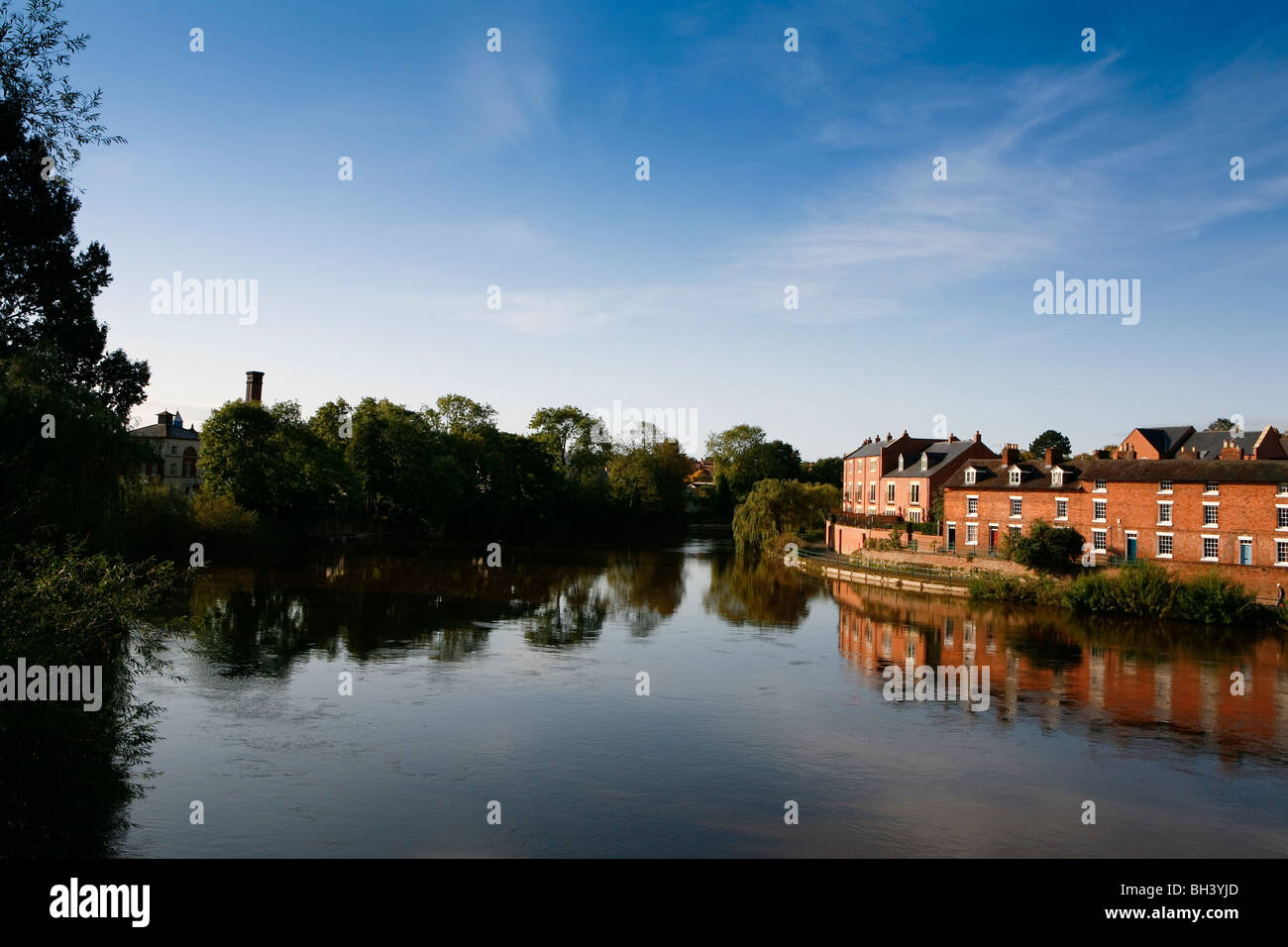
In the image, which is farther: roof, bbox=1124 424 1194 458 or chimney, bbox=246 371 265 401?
chimney, bbox=246 371 265 401

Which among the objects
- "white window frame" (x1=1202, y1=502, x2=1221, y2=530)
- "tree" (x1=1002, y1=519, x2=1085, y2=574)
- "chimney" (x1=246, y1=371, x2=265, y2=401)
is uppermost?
"chimney" (x1=246, y1=371, x2=265, y2=401)

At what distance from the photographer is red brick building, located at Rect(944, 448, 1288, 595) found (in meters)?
36.7

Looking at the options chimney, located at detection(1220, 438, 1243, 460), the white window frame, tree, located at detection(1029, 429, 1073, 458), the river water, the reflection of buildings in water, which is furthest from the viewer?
tree, located at detection(1029, 429, 1073, 458)

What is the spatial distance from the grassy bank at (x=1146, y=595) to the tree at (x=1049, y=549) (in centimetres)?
72

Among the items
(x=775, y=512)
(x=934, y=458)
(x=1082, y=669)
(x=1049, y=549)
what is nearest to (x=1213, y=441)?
(x=934, y=458)

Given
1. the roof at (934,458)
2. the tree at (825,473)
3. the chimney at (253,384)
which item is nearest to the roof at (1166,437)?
the roof at (934,458)

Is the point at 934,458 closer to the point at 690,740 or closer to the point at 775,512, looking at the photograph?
the point at 775,512

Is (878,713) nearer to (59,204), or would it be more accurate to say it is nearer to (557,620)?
(557,620)

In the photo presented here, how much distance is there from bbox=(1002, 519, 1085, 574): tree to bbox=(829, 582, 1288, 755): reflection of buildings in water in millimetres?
3626

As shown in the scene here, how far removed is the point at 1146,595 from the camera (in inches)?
1444

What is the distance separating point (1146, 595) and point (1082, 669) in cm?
1210

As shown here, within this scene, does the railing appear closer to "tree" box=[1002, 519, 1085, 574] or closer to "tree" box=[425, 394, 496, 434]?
"tree" box=[1002, 519, 1085, 574]

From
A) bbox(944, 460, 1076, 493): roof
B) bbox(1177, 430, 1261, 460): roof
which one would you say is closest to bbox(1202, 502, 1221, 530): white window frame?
bbox(944, 460, 1076, 493): roof

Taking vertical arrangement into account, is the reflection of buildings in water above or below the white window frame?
below
